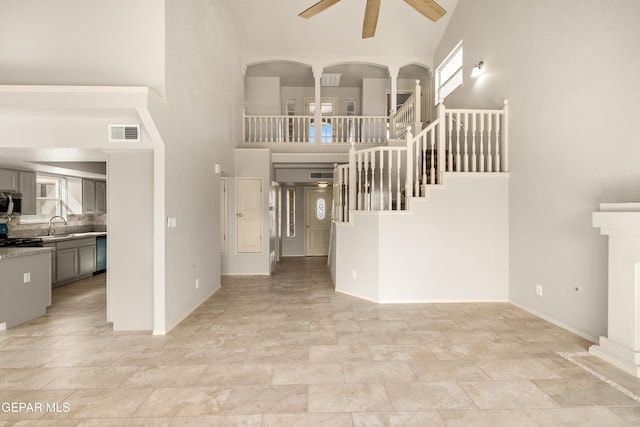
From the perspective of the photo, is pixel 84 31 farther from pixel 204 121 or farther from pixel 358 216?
pixel 358 216

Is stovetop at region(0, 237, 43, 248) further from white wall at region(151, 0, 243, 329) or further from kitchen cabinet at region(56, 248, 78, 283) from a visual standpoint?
white wall at region(151, 0, 243, 329)

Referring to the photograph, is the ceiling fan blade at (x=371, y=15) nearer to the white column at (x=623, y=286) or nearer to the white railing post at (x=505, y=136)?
the white railing post at (x=505, y=136)

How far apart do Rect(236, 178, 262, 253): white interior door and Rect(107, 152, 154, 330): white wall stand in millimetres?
3090

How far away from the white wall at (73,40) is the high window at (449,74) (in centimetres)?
572

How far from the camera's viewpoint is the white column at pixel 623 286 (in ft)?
8.55

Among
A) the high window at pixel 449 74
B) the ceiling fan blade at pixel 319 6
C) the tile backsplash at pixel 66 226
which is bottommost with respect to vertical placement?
the tile backsplash at pixel 66 226

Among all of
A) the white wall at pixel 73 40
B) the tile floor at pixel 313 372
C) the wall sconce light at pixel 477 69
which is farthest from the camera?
the wall sconce light at pixel 477 69

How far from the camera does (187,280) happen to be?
4.14 m

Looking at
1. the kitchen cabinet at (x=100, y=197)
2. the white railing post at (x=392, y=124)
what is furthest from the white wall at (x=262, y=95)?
the kitchen cabinet at (x=100, y=197)

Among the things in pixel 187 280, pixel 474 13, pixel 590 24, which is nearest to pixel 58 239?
pixel 187 280

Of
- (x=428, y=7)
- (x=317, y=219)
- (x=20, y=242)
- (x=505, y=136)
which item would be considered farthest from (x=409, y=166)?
(x=20, y=242)

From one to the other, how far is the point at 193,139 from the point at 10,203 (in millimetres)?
3518

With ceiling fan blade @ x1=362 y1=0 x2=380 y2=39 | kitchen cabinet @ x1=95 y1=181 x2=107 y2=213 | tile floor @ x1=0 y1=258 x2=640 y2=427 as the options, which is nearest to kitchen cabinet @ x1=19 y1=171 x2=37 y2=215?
kitchen cabinet @ x1=95 y1=181 x2=107 y2=213

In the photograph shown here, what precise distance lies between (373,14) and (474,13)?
3.33 metres
